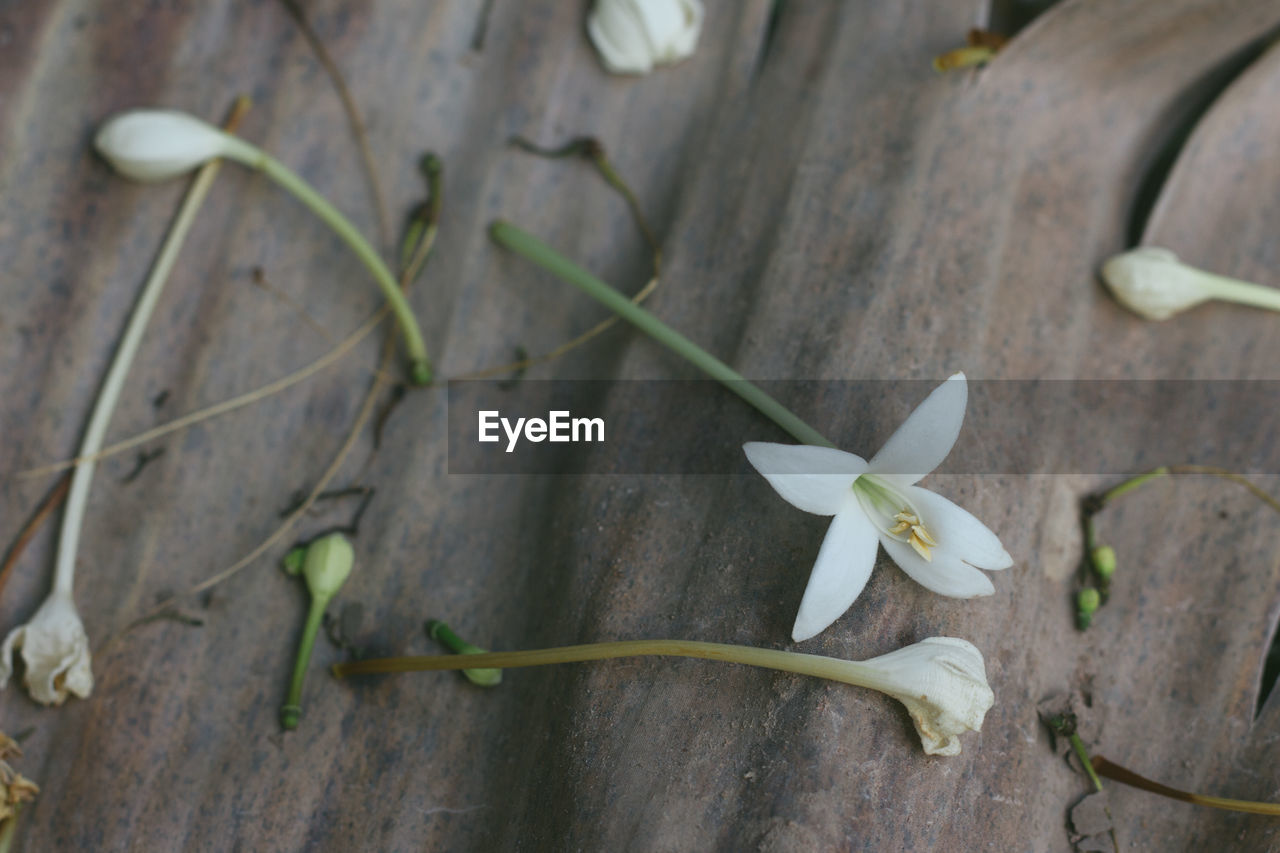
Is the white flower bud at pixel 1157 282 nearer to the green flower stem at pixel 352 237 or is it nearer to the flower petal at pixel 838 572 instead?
the flower petal at pixel 838 572

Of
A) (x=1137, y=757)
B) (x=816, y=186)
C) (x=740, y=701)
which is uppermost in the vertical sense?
(x=816, y=186)

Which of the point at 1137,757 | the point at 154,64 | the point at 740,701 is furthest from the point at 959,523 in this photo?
the point at 154,64

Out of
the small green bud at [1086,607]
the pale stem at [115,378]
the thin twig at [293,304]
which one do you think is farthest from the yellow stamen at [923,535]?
the pale stem at [115,378]

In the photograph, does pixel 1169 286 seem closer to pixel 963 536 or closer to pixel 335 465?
pixel 963 536

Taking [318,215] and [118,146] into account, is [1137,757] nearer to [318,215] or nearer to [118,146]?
[318,215]

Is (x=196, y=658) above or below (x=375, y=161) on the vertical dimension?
below

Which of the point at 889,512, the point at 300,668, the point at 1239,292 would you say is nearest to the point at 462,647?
the point at 300,668
